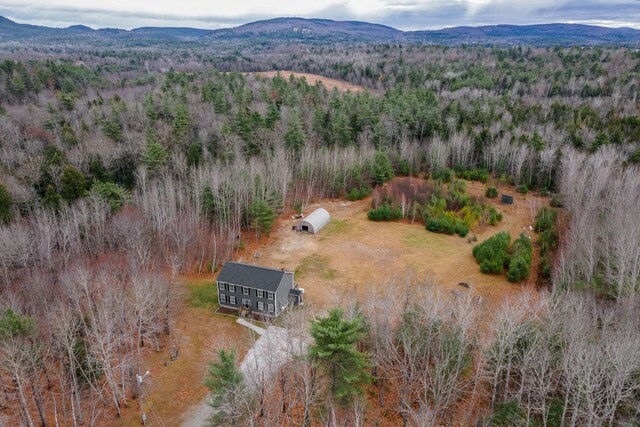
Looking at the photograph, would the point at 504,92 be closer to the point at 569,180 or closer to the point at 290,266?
the point at 569,180

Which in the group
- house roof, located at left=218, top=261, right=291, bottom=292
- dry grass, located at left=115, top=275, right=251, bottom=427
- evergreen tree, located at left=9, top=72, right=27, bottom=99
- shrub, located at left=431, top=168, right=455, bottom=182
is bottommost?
dry grass, located at left=115, top=275, right=251, bottom=427

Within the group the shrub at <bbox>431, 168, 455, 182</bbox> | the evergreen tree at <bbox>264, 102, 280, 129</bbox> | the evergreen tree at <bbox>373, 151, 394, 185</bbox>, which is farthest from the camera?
the evergreen tree at <bbox>264, 102, 280, 129</bbox>

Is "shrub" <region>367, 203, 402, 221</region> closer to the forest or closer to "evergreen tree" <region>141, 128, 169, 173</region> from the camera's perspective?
the forest

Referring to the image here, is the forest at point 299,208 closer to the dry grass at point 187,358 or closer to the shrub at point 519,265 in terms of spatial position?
the dry grass at point 187,358

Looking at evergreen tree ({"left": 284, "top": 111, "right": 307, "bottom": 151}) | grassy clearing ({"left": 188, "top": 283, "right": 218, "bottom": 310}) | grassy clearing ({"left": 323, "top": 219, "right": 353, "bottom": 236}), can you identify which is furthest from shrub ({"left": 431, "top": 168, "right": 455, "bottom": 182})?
grassy clearing ({"left": 188, "top": 283, "right": 218, "bottom": 310})

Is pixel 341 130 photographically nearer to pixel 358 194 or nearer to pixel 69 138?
pixel 358 194

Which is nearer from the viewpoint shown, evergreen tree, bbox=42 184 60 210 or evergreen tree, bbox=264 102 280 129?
evergreen tree, bbox=42 184 60 210

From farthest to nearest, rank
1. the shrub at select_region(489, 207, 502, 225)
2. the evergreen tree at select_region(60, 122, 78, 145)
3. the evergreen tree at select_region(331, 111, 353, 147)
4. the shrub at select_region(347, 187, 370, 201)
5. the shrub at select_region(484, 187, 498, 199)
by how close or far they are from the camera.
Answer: the evergreen tree at select_region(331, 111, 353, 147), the shrub at select_region(347, 187, 370, 201), the shrub at select_region(484, 187, 498, 199), the evergreen tree at select_region(60, 122, 78, 145), the shrub at select_region(489, 207, 502, 225)
